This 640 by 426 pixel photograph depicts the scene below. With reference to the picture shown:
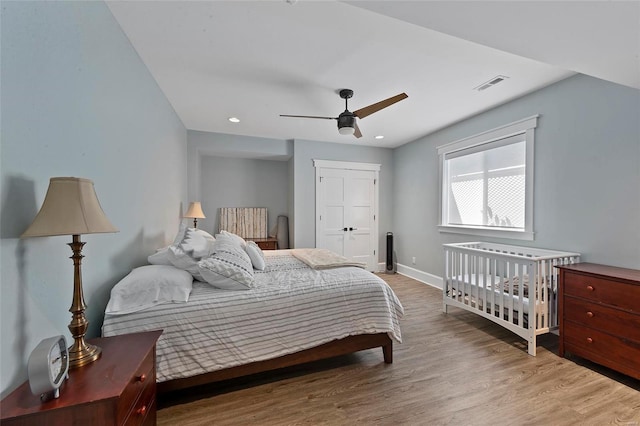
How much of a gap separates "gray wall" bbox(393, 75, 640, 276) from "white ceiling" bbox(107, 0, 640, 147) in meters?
0.25

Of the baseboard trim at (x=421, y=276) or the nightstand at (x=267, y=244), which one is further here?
the nightstand at (x=267, y=244)

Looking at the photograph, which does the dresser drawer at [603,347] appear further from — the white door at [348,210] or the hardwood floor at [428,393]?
the white door at [348,210]

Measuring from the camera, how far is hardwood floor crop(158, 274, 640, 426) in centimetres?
166

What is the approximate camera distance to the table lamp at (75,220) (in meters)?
1.00

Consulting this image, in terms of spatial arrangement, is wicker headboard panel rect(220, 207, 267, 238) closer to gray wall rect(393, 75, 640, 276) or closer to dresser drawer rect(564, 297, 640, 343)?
gray wall rect(393, 75, 640, 276)

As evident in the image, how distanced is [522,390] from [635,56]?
2323 millimetres

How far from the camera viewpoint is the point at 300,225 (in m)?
4.99

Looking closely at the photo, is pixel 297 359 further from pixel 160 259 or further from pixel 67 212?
pixel 67 212

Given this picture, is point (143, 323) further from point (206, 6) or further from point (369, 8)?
point (369, 8)

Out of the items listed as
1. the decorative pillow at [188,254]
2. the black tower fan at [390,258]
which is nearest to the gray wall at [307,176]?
the black tower fan at [390,258]

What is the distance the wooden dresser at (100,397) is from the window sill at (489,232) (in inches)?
147

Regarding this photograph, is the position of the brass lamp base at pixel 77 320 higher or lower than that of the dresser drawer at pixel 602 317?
higher

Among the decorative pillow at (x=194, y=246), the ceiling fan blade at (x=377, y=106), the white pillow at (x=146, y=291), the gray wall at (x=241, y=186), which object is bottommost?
the white pillow at (x=146, y=291)

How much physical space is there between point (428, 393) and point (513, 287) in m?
1.49
